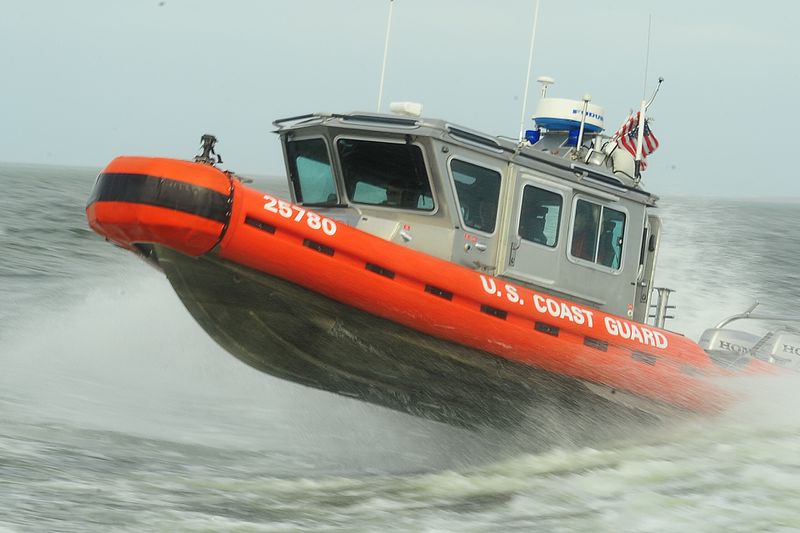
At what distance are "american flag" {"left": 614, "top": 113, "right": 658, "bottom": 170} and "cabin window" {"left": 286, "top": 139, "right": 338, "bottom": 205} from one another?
2.63m

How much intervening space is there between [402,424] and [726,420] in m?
2.31

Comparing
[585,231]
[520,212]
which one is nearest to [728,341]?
[585,231]

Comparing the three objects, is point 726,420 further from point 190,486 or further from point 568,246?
point 190,486

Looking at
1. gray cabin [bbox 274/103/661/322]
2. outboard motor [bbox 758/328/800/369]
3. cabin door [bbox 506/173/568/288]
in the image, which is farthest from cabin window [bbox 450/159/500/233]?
outboard motor [bbox 758/328/800/369]

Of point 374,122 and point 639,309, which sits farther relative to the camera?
point 639,309

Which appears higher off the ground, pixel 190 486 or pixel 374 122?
pixel 374 122

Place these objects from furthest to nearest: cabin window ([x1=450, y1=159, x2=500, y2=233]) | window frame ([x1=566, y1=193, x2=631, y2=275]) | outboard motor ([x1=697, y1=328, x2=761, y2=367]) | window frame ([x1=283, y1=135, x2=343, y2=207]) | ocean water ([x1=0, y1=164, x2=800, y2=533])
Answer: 1. outboard motor ([x1=697, y1=328, x2=761, y2=367])
2. window frame ([x1=566, y1=193, x2=631, y2=275])
3. window frame ([x1=283, y1=135, x2=343, y2=207])
4. cabin window ([x1=450, y1=159, x2=500, y2=233])
5. ocean water ([x1=0, y1=164, x2=800, y2=533])

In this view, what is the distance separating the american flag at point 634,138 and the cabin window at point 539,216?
1.64m

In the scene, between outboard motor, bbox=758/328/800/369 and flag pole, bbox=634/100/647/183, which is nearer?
flag pole, bbox=634/100/647/183

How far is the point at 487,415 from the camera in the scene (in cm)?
680

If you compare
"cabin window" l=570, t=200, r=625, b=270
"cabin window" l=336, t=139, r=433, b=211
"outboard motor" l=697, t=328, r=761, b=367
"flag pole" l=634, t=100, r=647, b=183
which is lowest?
"outboard motor" l=697, t=328, r=761, b=367

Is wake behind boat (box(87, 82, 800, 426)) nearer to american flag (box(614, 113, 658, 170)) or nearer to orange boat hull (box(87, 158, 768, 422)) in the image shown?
orange boat hull (box(87, 158, 768, 422))

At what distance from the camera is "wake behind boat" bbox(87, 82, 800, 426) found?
560 centimetres

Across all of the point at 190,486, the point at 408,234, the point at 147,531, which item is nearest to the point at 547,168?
the point at 408,234
